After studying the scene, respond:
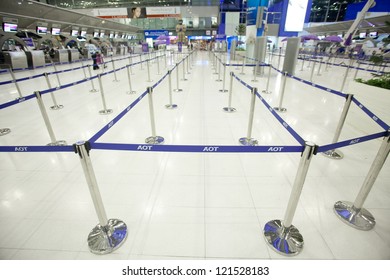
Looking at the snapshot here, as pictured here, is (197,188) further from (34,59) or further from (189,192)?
(34,59)

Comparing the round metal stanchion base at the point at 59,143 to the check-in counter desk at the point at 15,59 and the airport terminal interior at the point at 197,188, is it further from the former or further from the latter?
the check-in counter desk at the point at 15,59

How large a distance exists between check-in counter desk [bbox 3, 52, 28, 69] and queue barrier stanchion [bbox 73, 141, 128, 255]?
13.5 metres

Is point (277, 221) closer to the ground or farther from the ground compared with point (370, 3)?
closer to the ground

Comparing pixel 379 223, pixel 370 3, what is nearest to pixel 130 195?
pixel 379 223

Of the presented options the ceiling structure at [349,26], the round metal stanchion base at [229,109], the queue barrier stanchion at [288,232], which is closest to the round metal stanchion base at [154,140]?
the round metal stanchion base at [229,109]

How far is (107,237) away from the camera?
2.04m

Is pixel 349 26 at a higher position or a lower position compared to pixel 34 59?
higher

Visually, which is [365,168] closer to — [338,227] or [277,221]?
[338,227]

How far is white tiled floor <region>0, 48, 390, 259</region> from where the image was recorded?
201 centimetres

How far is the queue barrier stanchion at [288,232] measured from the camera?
6.04ft

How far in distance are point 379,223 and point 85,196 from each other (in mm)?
3499

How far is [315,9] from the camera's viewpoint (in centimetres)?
3141

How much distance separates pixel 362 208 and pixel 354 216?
0.20 m

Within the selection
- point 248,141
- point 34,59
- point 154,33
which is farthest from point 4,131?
point 154,33
